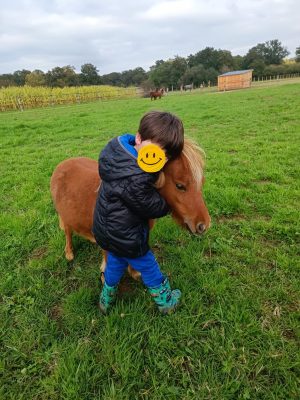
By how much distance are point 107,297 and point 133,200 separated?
1.11 m

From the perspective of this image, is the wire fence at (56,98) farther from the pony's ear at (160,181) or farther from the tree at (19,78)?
the tree at (19,78)

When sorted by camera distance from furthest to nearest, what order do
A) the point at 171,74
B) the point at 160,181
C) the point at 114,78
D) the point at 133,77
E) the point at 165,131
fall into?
the point at 133,77 → the point at 114,78 → the point at 171,74 → the point at 160,181 → the point at 165,131

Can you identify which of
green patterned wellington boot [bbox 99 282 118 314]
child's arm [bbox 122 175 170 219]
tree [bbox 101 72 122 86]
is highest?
tree [bbox 101 72 122 86]

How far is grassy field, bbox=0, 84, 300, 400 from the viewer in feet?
6.70

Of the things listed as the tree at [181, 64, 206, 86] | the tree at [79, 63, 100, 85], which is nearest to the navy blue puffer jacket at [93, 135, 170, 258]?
the tree at [79, 63, 100, 85]

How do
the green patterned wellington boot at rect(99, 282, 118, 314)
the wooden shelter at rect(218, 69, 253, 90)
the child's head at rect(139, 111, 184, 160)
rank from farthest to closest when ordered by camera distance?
the wooden shelter at rect(218, 69, 253, 90), the green patterned wellington boot at rect(99, 282, 118, 314), the child's head at rect(139, 111, 184, 160)

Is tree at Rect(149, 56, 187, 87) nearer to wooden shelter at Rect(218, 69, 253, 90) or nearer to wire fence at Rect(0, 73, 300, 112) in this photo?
wire fence at Rect(0, 73, 300, 112)

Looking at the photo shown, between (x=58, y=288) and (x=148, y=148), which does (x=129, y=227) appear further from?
(x=58, y=288)

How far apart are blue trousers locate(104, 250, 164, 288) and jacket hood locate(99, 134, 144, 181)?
0.78 m

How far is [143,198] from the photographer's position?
2.05 m

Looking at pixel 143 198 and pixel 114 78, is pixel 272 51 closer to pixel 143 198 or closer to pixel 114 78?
pixel 114 78

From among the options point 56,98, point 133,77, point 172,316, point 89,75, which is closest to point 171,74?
point 89,75

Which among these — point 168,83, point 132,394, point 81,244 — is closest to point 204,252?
point 81,244

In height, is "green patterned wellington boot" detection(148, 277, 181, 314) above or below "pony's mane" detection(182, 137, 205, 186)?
below
